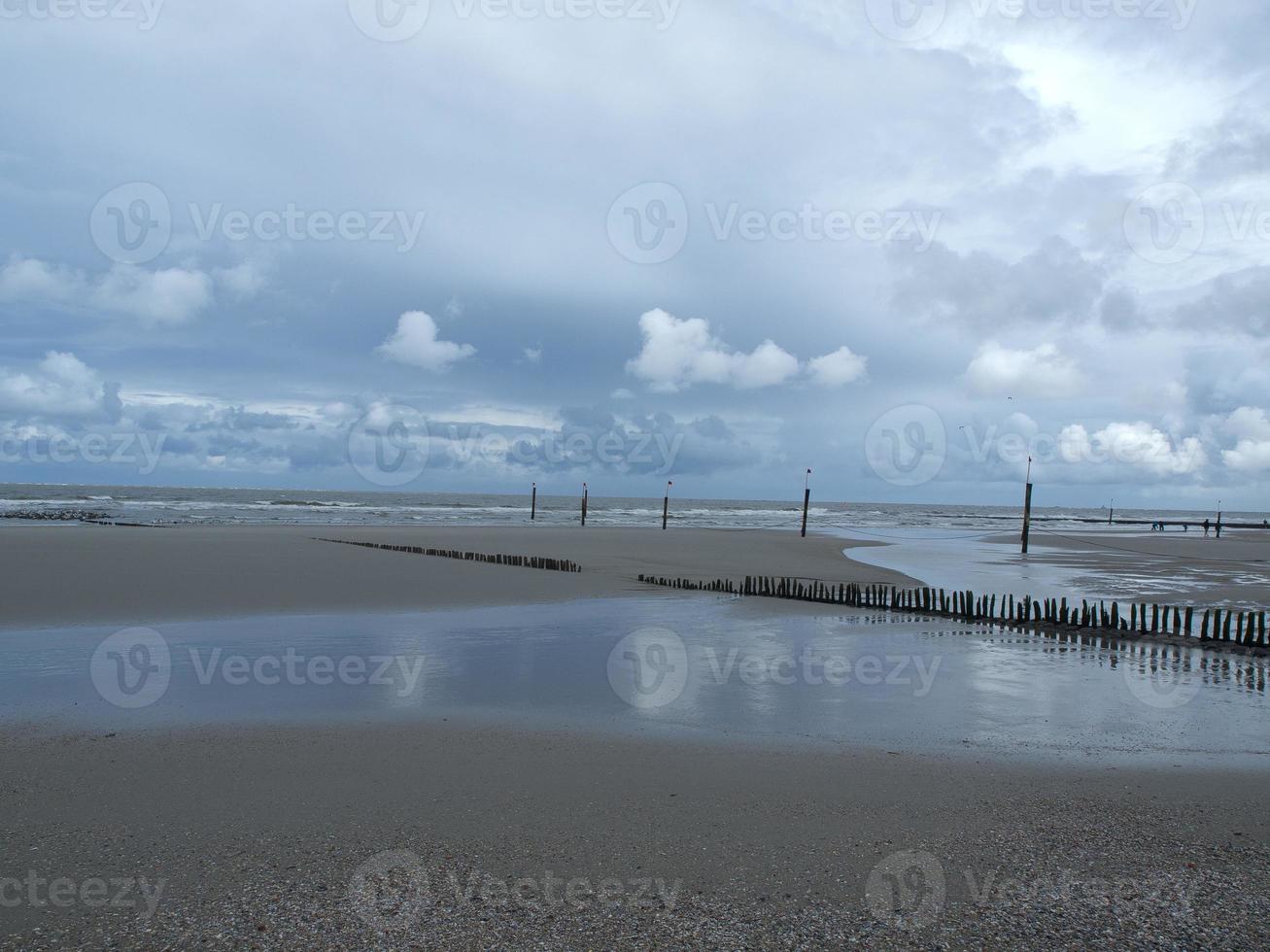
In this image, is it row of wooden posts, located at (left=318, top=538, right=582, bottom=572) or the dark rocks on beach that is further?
the dark rocks on beach

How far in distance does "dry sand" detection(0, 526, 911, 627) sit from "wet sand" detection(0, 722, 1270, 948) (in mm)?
10620

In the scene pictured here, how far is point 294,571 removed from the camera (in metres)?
25.3

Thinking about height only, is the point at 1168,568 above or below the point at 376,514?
above

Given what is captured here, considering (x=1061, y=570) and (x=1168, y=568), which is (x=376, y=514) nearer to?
(x=1061, y=570)

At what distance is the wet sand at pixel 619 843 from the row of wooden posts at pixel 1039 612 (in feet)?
31.3

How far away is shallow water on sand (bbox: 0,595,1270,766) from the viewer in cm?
931

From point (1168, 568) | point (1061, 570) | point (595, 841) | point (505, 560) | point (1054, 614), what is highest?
point (1168, 568)

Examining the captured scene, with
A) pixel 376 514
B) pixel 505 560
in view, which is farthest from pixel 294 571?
pixel 376 514

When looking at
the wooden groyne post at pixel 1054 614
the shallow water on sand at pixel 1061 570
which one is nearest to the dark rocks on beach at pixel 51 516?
the wooden groyne post at pixel 1054 614

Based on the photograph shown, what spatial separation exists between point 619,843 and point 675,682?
5715 millimetres

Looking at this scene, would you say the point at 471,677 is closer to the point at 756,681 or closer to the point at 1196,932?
the point at 756,681

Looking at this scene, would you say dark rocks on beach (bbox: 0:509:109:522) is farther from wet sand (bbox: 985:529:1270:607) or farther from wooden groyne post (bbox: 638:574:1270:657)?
wet sand (bbox: 985:529:1270:607)

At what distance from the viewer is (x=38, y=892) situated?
16.8 ft

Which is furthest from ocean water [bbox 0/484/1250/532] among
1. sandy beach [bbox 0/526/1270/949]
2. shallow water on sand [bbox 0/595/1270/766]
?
sandy beach [bbox 0/526/1270/949]
